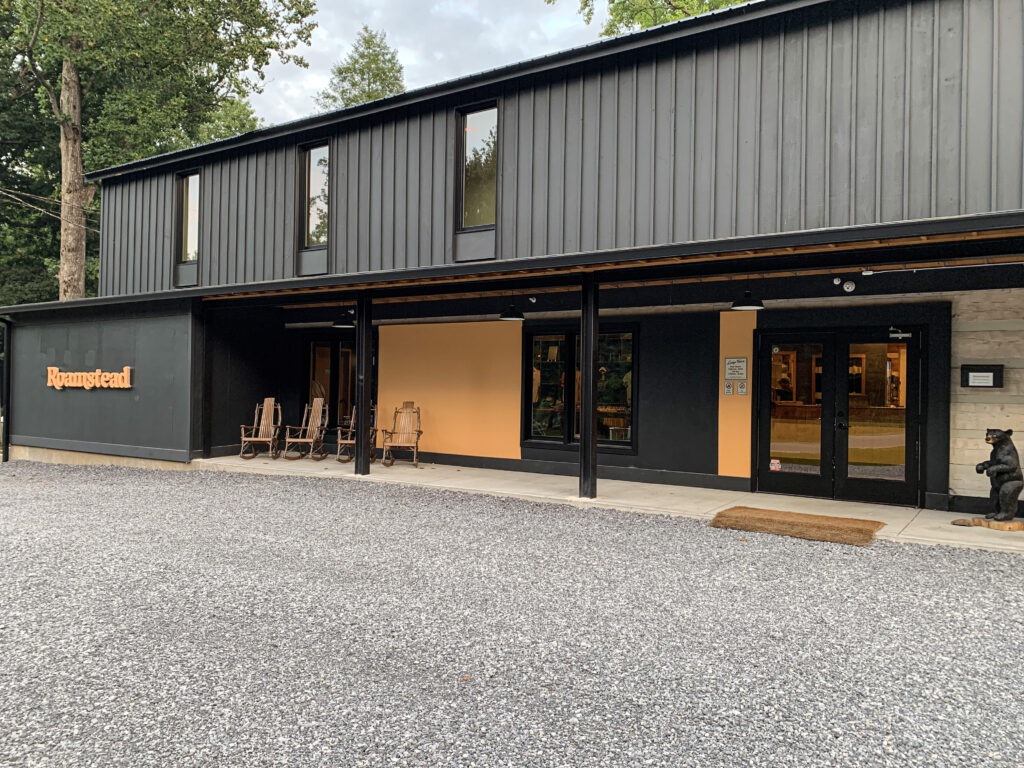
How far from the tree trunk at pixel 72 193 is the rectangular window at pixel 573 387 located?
46.8 ft

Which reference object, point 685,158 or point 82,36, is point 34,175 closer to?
point 82,36

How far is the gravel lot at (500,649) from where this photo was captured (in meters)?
2.69

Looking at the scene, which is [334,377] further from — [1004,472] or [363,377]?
[1004,472]

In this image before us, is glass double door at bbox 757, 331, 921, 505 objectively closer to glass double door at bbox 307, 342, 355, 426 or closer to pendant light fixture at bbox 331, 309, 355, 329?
pendant light fixture at bbox 331, 309, 355, 329

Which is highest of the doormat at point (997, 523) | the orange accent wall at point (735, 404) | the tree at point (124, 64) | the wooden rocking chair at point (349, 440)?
the tree at point (124, 64)

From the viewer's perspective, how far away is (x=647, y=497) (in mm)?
8141

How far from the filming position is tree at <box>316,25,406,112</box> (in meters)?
30.2

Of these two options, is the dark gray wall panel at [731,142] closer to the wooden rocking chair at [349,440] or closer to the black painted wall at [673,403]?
the black painted wall at [673,403]

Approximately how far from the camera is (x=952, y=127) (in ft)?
19.0

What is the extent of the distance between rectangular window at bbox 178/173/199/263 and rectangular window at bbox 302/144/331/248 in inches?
105

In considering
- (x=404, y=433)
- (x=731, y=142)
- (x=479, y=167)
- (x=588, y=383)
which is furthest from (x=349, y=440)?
(x=731, y=142)

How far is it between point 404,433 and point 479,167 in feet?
14.1

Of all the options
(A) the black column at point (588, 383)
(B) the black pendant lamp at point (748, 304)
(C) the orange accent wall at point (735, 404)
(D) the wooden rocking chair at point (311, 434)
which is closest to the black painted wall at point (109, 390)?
(D) the wooden rocking chair at point (311, 434)

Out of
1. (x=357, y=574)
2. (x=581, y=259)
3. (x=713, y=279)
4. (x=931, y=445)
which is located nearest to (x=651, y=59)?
(x=581, y=259)
